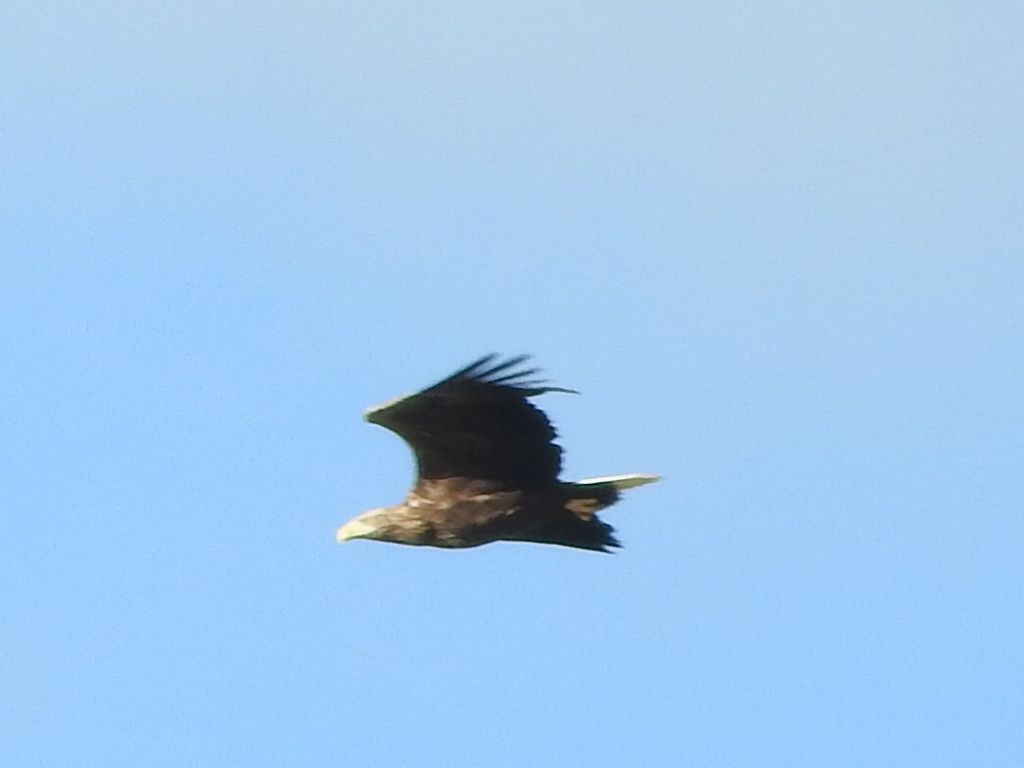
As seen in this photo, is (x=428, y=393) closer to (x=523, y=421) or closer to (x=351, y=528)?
(x=523, y=421)

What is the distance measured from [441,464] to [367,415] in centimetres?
90

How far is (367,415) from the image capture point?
19453mm

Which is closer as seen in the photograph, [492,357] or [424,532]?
[492,357]

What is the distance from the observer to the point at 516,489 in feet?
64.7

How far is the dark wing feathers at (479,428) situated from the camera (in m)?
19.0

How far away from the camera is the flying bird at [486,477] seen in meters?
19.2

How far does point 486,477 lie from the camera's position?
1981 cm

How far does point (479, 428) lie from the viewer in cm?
1947

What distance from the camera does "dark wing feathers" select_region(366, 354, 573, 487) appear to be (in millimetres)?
18953

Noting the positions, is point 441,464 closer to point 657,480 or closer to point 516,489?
point 516,489

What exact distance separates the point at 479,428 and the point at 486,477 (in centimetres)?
56

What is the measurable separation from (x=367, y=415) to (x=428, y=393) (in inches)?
26.5

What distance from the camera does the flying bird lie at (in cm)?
1916

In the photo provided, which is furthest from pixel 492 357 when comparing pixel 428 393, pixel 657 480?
pixel 657 480
